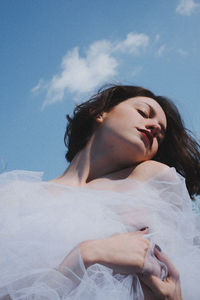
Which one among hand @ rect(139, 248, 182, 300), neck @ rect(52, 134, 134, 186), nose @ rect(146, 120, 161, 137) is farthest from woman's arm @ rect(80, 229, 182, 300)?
nose @ rect(146, 120, 161, 137)

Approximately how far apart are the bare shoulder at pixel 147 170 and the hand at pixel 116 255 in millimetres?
833

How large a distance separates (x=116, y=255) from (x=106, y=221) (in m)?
0.34

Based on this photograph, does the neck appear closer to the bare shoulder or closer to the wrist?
the bare shoulder

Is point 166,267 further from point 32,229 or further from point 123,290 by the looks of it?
point 32,229

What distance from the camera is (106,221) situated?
1659mm

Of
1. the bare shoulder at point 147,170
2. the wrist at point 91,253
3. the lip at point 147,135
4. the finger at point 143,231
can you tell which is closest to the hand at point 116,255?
the wrist at point 91,253

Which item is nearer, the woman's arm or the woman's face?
the woman's arm

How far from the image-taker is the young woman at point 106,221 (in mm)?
1268

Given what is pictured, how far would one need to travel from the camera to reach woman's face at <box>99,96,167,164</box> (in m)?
2.46

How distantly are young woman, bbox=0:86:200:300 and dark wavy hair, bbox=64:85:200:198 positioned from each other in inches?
0.6

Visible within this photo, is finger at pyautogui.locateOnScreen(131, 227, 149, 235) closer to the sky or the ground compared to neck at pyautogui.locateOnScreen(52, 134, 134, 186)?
closer to the ground

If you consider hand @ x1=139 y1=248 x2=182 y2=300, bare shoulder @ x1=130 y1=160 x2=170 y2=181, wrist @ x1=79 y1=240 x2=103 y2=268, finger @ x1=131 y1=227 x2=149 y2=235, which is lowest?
hand @ x1=139 y1=248 x2=182 y2=300

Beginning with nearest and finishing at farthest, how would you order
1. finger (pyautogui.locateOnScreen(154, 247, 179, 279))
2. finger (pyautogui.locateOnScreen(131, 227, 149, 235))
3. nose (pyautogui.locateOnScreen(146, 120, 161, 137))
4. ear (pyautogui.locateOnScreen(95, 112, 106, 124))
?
finger (pyautogui.locateOnScreen(154, 247, 179, 279))
finger (pyautogui.locateOnScreen(131, 227, 149, 235))
nose (pyautogui.locateOnScreen(146, 120, 161, 137))
ear (pyautogui.locateOnScreen(95, 112, 106, 124))

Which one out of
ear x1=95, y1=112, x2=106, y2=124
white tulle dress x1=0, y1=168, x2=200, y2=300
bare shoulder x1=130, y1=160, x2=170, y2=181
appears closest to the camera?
white tulle dress x1=0, y1=168, x2=200, y2=300
